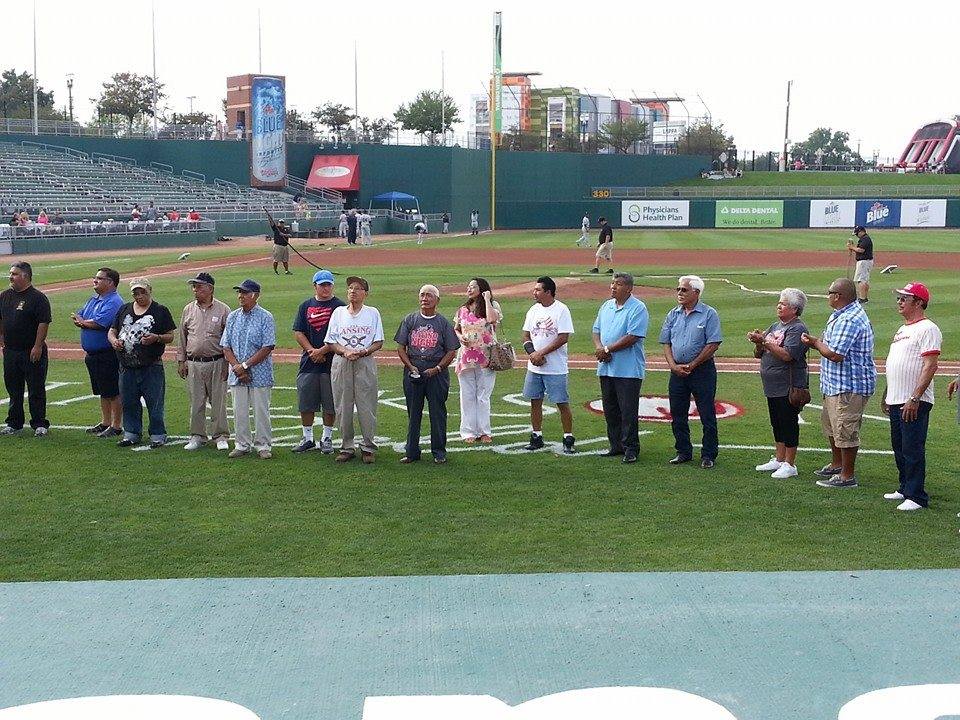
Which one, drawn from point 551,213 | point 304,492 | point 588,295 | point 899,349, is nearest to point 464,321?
point 304,492

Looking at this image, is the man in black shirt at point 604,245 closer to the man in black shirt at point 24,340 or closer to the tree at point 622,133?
the man in black shirt at point 24,340

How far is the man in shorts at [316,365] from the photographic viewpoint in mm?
11227

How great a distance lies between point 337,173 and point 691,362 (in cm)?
6106

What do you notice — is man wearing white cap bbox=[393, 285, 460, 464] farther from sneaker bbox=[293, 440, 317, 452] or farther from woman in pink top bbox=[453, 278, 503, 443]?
sneaker bbox=[293, 440, 317, 452]

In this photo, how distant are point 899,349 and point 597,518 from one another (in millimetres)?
2788

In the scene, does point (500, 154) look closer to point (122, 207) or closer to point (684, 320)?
point (122, 207)

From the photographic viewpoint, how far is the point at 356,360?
35.6 ft

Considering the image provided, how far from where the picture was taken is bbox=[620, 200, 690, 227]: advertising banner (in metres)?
69.8

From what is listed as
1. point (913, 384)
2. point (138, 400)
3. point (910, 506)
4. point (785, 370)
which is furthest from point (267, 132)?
point (910, 506)

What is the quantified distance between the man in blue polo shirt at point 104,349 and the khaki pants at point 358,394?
113 inches

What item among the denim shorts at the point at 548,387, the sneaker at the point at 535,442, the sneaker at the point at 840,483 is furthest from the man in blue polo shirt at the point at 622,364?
the sneaker at the point at 840,483

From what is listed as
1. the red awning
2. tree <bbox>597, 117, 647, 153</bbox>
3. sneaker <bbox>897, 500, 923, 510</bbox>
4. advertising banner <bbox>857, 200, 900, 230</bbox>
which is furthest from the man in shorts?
tree <bbox>597, 117, 647, 153</bbox>

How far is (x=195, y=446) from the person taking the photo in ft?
37.6

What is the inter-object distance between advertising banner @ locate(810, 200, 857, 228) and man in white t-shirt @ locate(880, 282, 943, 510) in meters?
61.9
